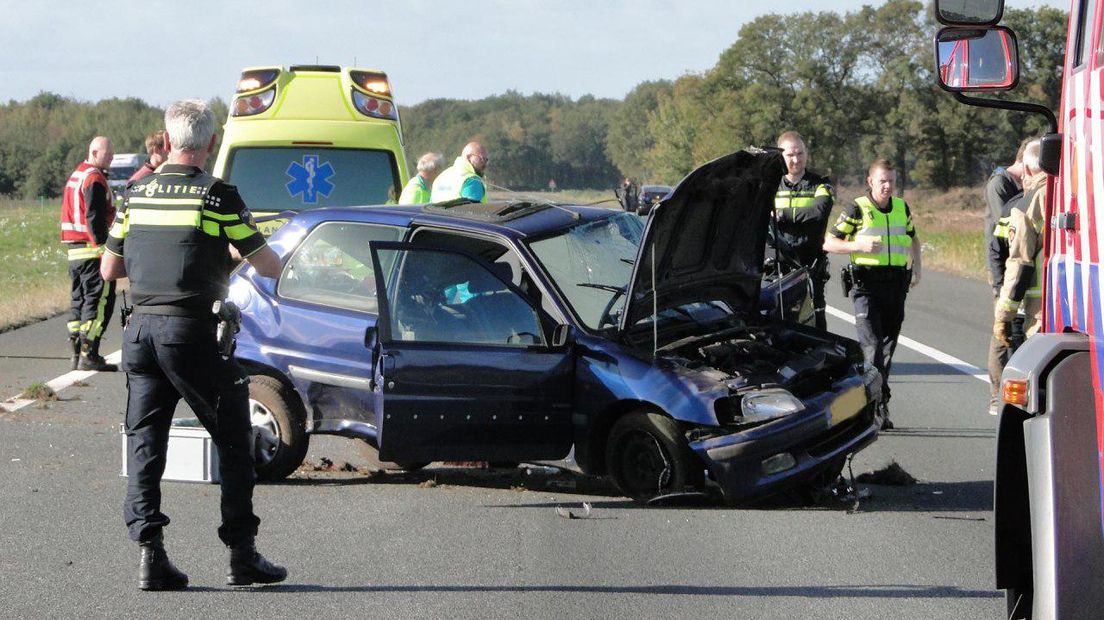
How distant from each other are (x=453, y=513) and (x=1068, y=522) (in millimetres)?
4246

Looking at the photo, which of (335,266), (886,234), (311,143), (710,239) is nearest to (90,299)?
(311,143)

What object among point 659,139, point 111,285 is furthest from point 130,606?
point 659,139

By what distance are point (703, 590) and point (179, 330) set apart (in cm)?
237

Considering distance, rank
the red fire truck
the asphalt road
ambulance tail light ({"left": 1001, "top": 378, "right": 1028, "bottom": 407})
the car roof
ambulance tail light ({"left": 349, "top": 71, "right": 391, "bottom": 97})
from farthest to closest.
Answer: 1. ambulance tail light ({"left": 349, "top": 71, "right": 391, "bottom": 97})
2. the car roof
3. the asphalt road
4. ambulance tail light ({"left": 1001, "top": 378, "right": 1028, "bottom": 407})
5. the red fire truck

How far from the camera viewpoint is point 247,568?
5723 mm

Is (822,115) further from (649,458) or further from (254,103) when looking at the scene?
(649,458)

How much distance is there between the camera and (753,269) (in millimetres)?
8625

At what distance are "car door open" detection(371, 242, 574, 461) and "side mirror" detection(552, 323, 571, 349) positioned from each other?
50 mm

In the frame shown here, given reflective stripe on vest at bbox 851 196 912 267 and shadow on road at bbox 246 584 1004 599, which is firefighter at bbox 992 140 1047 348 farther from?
shadow on road at bbox 246 584 1004 599

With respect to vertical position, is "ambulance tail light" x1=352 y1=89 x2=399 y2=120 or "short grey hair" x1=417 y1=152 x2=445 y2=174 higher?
"ambulance tail light" x1=352 y1=89 x2=399 y2=120

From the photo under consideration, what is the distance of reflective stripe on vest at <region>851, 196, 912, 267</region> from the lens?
981cm

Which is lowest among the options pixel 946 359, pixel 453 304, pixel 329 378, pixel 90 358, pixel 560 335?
pixel 946 359

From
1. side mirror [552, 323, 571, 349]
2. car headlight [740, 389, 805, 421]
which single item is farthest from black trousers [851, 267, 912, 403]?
side mirror [552, 323, 571, 349]

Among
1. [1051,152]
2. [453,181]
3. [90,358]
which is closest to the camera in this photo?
[1051,152]
